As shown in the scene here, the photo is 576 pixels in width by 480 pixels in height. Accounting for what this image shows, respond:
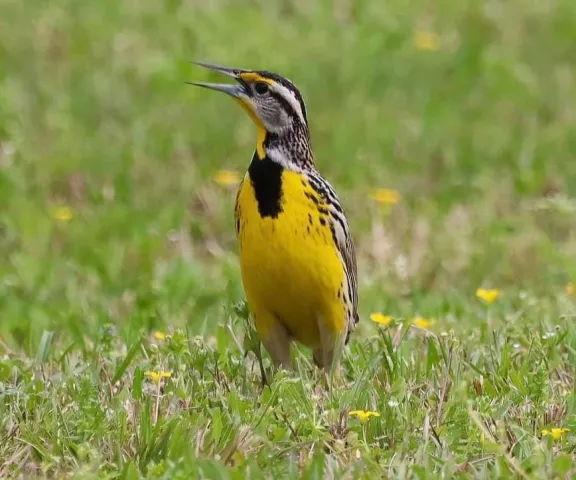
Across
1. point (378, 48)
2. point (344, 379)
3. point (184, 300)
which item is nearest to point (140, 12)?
point (378, 48)

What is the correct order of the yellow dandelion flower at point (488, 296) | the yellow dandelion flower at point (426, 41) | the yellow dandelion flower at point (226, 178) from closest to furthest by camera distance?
the yellow dandelion flower at point (488, 296) → the yellow dandelion flower at point (226, 178) → the yellow dandelion flower at point (426, 41)

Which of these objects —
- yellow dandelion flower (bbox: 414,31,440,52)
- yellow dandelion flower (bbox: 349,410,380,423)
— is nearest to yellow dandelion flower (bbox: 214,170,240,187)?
yellow dandelion flower (bbox: 414,31,440,52)

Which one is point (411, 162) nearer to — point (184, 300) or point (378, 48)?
point (378, 48)

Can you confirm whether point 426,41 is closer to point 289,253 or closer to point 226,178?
point 226,178

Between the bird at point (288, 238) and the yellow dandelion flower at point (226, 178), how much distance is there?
3.20 meters

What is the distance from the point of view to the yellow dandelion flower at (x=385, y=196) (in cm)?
884

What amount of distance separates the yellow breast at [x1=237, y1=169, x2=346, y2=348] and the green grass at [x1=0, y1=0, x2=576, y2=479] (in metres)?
0.27

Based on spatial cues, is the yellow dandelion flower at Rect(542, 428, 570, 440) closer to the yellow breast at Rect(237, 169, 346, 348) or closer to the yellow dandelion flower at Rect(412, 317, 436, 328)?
the yellow breast at Rect(237, 169, 346, 348)

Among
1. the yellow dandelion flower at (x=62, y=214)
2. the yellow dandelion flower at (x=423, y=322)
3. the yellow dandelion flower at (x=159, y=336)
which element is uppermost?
the yellow dandelion flower at (x=423, y=322)

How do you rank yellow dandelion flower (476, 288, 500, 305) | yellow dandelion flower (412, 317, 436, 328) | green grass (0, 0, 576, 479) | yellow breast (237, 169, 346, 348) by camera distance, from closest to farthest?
green grass (0, 0, 576, 479) → yellow breast (237, 169, 346, 348) → yellow dandelion flower (412, 317, 436, 328) → yellow dandelion flower (476, 288, 500, 305)

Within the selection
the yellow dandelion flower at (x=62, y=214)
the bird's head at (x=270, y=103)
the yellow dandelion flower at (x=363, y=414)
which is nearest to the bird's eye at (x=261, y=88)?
the bird's head at (x=270, y=103)

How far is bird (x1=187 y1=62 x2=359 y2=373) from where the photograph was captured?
5488mm

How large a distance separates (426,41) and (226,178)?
2875 mm

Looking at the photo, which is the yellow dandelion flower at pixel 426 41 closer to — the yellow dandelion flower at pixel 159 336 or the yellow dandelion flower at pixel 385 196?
the yellow dandelion flower at pixel 385 196
